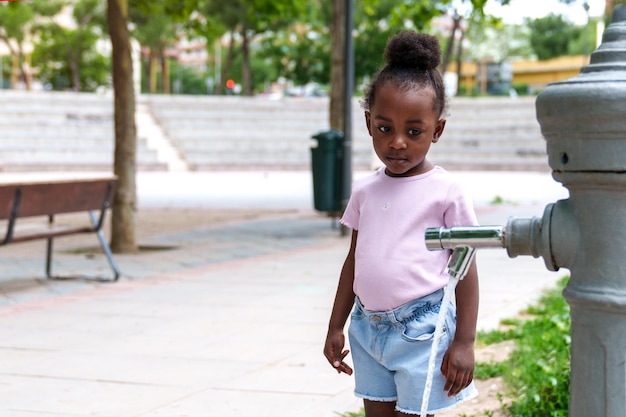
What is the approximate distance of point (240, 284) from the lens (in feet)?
24.0

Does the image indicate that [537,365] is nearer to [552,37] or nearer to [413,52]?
[413,52]


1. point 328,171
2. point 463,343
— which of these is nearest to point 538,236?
point 463,343

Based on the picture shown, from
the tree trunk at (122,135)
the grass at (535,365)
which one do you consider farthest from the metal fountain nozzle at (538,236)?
the tree trunk at (122,135)

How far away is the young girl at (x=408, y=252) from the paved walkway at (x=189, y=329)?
1479mm

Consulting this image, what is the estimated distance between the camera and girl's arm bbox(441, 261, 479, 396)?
2.32 m

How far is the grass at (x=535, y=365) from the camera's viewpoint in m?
3.70

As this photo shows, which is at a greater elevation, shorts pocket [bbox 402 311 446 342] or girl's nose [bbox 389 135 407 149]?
girl's nose [bbox 389 135 407 149]

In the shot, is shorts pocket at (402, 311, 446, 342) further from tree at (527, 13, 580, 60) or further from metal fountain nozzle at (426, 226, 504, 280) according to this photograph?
tree at (527, 13, 580, 60)

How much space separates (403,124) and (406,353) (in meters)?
0.58

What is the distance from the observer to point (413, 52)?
2408mm

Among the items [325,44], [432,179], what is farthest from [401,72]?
[325,44]

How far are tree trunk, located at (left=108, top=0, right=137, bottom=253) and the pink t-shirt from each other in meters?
7.11

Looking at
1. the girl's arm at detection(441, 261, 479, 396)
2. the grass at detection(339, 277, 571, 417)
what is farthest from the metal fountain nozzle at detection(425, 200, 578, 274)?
the grass at detection(339, 277, 571, 417)

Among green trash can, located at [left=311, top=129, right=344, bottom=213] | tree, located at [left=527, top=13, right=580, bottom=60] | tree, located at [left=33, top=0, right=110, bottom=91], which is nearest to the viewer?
green trash can, located at [left=311, top=129, right=344, bottom=213]
